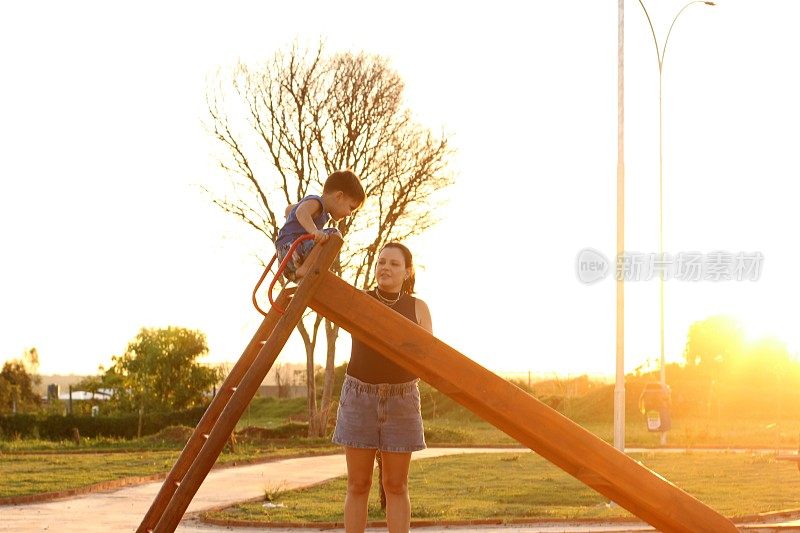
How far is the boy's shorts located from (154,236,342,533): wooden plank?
0.44 feet

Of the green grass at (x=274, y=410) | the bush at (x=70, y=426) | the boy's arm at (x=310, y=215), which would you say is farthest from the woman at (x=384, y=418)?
the green grass at (x=274, y=410)

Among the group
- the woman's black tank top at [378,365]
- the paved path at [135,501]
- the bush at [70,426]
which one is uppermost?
the woman's black tank top at [378,365]

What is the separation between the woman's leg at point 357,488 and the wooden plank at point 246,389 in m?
0.99

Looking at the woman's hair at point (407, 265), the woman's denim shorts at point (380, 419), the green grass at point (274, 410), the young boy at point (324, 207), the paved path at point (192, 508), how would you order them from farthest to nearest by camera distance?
the green grass at point (274, 410) → the paved path at point (192, 508) → the woman's hair at point (407, 265) → the woman's denim shorts at point (380, 419) → the young boy at point (324, 207)

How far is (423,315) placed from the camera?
697 cm

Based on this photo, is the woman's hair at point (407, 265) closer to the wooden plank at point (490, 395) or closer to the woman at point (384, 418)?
the woman at point (384, 418)

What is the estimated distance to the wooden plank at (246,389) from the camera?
233 inches

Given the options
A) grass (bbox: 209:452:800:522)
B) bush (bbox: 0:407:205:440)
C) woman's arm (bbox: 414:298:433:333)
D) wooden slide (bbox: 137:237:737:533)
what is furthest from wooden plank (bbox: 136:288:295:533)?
bush (bbox: 0:407:205:440)

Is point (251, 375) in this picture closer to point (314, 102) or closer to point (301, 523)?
point (301, 523)

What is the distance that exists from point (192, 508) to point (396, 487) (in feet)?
22.3

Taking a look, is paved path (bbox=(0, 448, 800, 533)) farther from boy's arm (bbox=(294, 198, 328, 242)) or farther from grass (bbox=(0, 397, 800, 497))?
boy's arm (bbox=(294, 198, 328, 242))

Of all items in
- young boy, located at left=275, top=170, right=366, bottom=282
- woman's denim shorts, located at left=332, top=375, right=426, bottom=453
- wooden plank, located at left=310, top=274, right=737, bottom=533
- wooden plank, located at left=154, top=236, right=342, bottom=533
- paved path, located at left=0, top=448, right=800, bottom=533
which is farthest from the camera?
paved path, located at left=0, top=448, right=800, bottom=533

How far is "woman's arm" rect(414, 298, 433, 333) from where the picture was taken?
6.93m

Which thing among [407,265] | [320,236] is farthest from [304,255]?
[407,265]
